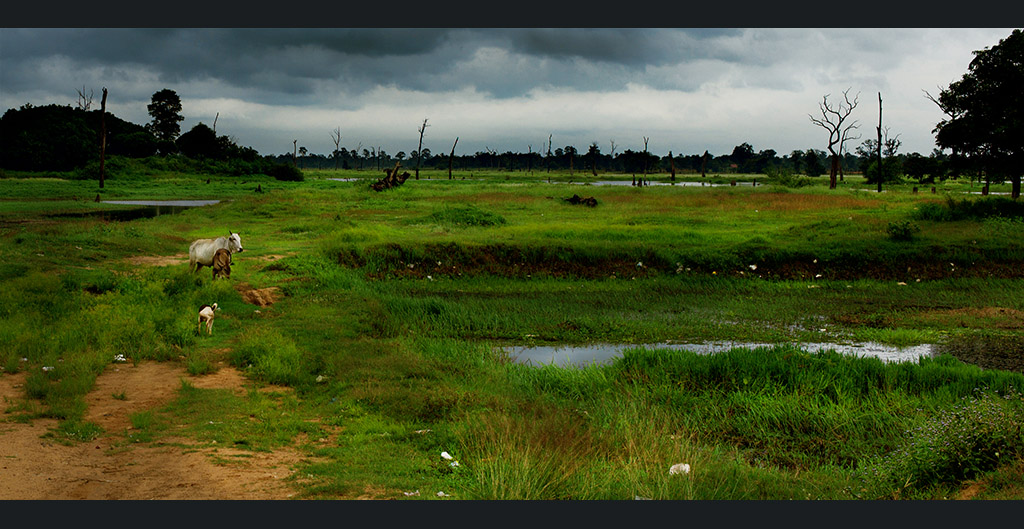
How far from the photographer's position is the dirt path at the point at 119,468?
5.84m

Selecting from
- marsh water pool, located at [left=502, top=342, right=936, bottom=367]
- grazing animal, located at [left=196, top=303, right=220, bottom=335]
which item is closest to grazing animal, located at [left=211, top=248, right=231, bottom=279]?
grazing animal, located at [left=196, top=303, right=220, bottom=335]

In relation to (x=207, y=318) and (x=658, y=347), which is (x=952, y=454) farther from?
(x=207, y=318)

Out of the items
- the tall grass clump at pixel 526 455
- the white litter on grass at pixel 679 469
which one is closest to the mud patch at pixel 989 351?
the white litter on grass at pixel 679 469

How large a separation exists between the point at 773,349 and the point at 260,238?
17.8 metres

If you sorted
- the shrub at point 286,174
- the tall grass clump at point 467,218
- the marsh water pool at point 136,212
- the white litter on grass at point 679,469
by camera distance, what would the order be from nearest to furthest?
the white litter on grass at point 679,469 → the tall grass clump at point 467,218 → the marsh water pool at point 136,212 → the shrub at point 286,174

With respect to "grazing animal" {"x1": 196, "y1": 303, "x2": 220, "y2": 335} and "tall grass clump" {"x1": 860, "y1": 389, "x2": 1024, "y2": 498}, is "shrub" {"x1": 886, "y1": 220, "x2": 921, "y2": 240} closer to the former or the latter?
"tall grass clump" {"x1": 860, "y1": 389, "x2": 1024, "y2": 498}

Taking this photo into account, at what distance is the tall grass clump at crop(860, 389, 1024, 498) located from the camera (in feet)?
21.4

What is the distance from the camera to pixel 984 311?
14.8 m

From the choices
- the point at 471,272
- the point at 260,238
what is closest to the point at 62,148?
the point at 260,238

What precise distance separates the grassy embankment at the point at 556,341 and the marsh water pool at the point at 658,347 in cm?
47

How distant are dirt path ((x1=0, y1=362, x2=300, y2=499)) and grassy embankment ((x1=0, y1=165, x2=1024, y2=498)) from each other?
27cm

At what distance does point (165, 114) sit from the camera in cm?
9075

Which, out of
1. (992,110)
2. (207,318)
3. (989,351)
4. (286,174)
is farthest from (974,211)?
(286,174)

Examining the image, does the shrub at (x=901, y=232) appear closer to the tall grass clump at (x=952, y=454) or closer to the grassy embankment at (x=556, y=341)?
the grassy embankment at (x=556, y=341)
